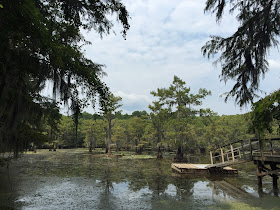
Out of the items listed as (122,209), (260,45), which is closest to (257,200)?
(122,209)

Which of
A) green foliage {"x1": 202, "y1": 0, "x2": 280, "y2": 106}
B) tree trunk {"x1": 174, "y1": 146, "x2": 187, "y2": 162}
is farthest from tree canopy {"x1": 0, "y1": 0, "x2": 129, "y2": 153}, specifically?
tree trunk {"x1": 174, "y1": 146, "x2": 187, "y2": 162}

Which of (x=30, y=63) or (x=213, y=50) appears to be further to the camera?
(x=213, y=50)

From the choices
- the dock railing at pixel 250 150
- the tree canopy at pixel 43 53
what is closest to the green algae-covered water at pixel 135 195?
the dock railing at pixel 250 150

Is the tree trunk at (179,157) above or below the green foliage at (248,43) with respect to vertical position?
below

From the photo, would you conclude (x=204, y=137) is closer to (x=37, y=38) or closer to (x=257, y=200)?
(x=257, y=200)

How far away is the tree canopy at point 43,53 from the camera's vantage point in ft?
13.0

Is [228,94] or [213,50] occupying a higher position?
[213,50]

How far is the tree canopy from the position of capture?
3.97 metres

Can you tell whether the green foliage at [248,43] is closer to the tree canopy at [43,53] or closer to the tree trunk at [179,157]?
the tree canopy at [43,53]

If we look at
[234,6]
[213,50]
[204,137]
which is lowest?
[204,137]

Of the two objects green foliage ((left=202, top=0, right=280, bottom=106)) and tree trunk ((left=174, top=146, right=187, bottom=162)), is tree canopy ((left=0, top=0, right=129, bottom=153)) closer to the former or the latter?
green foliage ((left=202, top=0, right=280, bottom=106))

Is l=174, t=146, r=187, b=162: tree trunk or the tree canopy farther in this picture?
l=174, t=146, r=187, b=162: tree trunk

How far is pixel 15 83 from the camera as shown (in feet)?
18.6

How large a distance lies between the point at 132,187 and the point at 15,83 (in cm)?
938
